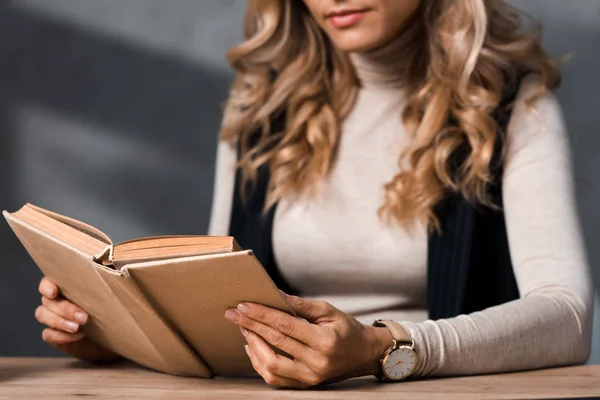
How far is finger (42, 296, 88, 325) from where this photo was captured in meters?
1.32

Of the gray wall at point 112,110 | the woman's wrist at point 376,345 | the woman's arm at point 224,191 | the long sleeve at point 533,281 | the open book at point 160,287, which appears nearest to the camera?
the open book at point 160,287

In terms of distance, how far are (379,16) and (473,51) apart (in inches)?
8.2

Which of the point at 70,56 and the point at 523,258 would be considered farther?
the point at 70,56

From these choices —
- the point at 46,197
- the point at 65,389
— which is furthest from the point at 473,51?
the point at 46,197

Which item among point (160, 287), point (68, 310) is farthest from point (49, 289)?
point (160, 287)

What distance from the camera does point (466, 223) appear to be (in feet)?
5.69

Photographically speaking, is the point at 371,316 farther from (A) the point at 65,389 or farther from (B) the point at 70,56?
(B) the point at 70,56

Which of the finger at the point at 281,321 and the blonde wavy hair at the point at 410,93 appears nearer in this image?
the finger at the point at 281,321

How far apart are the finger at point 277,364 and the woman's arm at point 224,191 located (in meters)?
0.90

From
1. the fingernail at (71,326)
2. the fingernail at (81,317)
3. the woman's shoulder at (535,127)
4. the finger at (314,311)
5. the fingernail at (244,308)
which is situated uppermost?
the woman's shoulder at (535,127)

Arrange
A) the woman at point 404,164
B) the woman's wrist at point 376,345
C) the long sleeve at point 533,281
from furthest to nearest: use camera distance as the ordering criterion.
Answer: the woman at point 404,164 → the long sleeve at point 533,281 → the woman's wrist at point 376,345

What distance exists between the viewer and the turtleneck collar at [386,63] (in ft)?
6.05

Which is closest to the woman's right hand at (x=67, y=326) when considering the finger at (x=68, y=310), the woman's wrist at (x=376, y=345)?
the finger at (x=68, y=310)

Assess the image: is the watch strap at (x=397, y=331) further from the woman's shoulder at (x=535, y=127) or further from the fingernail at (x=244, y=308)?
the woman's shoulder at (x=535, y=127)
